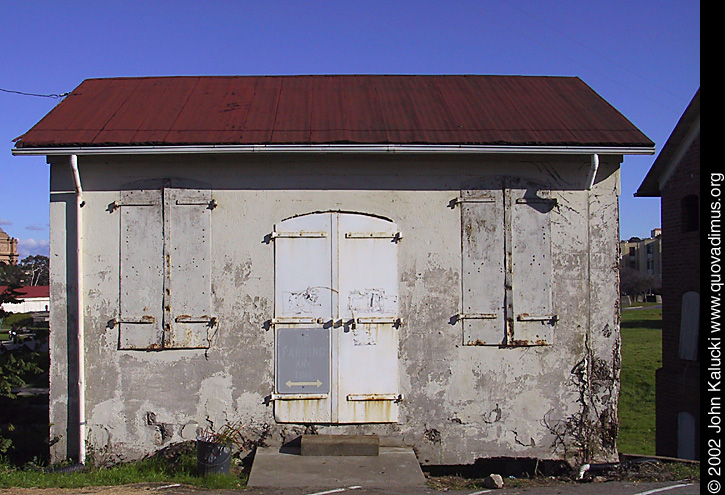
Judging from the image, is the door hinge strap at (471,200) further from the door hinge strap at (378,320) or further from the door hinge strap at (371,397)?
the door hinge strap at (371,397)

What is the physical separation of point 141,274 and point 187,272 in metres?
0.58

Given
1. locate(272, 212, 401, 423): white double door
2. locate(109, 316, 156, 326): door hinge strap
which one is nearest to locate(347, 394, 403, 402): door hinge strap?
locate(272, 212, 401, 423): white double door

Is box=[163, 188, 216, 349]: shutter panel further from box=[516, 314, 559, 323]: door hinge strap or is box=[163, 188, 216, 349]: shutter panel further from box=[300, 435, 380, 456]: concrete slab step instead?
box=[516, 314, 559, 323]: door hinge strap

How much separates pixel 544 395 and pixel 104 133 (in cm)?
655

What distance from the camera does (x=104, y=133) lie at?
24.5 ft

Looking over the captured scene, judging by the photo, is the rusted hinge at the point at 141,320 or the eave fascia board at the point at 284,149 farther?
the rusted hinge at the point at 141,320

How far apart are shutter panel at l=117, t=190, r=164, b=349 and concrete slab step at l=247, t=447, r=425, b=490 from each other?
206 centimetres

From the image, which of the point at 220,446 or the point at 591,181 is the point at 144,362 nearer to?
the point at 220,446

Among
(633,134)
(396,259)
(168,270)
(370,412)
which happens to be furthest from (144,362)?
(633,134)

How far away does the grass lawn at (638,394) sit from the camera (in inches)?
520

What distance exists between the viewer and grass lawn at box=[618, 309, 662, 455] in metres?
13.2


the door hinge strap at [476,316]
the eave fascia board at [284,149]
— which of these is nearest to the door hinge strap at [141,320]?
the eave fascia board at [284,149]

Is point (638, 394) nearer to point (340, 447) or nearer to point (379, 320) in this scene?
point (379, 320)

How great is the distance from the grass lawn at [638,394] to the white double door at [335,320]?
7.30m
